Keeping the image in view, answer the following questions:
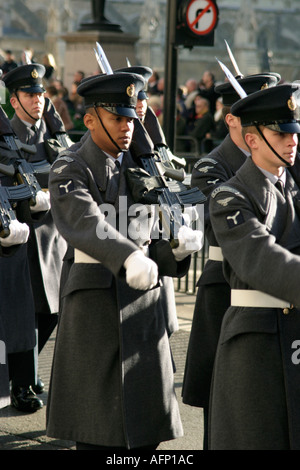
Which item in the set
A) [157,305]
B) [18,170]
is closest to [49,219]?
[18,170]

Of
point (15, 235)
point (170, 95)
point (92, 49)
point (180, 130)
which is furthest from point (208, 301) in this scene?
point (92, 49)

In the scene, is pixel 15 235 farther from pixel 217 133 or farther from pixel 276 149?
pixel 217 133

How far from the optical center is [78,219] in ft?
13.4

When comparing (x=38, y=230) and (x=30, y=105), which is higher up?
(x=30, y=105)

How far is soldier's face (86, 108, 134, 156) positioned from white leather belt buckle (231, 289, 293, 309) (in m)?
0.94

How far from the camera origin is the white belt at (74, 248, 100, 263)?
4229mm

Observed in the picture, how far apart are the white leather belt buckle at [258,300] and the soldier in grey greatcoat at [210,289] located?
3.52 ft

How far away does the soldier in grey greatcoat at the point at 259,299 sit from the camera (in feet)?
11.9

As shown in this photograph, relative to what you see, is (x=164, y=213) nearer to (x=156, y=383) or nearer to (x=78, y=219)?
(x=78, y=219)

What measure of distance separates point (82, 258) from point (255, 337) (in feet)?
3.04

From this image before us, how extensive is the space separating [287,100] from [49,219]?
280cm

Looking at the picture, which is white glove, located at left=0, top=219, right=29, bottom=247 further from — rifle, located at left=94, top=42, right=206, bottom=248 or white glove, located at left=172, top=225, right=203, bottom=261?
white glove, located at left=172, top=225, right=203, bottom=261

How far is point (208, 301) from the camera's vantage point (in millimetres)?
4895
